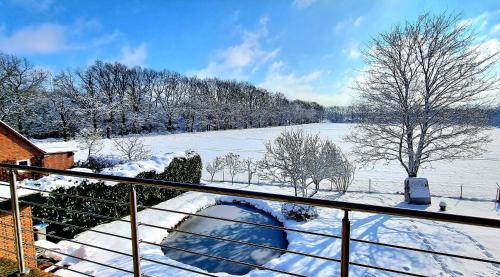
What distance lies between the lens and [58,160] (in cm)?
Result: 1767

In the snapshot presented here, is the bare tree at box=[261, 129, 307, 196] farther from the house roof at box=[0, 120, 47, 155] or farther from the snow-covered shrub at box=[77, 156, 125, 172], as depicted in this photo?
the house roof at box=[0, 120, 47, 155]

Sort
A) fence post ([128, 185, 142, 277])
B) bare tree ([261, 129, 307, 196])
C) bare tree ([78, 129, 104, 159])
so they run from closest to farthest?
fence post ([128, 185, 142, 277]) < bare tree ([261, 129, 307, 196]) < bare tree ([78, 129, 104, 159])

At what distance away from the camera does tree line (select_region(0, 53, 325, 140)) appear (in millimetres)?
30906

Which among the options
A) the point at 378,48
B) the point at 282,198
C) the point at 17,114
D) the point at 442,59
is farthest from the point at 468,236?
Result: the point at 17,114

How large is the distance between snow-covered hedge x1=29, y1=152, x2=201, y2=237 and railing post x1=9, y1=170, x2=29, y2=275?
3995mm

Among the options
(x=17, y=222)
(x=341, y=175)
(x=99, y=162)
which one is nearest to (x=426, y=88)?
(x=341, y=175)

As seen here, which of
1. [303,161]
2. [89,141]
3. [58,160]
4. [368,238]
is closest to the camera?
[368,238]

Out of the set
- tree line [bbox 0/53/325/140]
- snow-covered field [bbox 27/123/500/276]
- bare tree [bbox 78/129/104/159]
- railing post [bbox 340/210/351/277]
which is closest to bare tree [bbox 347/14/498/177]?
snow-covered field [bbox 27/123/500/276]

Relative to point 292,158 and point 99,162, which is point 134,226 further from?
point 99,162

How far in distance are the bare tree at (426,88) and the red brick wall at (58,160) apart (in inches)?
696

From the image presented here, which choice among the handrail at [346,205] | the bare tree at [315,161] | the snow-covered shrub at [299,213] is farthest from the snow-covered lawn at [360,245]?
the handrail at [346,205]

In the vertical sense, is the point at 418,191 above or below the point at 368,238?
above

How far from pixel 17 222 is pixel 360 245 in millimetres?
→ 9489

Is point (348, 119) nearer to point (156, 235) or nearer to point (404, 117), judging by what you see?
point (404, 117)
